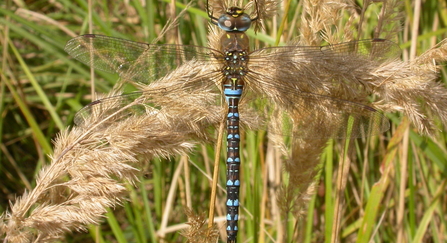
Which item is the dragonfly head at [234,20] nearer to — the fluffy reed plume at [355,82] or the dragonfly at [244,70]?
the dragonfly at [244,70]

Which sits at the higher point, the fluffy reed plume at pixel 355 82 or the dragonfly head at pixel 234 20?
the dragonfly head at pixel 234 20

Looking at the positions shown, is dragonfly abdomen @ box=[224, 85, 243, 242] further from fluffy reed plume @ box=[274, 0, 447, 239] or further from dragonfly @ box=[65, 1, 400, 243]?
fluffy reed plume @ box=[274, 0, 447, 239]

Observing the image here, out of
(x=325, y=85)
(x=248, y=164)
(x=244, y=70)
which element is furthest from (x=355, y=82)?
(x=248, y=164)

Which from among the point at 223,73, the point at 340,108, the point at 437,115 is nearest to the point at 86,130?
the point at 223,73

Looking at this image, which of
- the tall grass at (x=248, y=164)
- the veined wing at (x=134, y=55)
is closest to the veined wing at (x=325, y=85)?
the tall grass at (x=248, y=164)

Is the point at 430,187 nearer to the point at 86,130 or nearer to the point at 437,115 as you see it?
the point at 437,115
